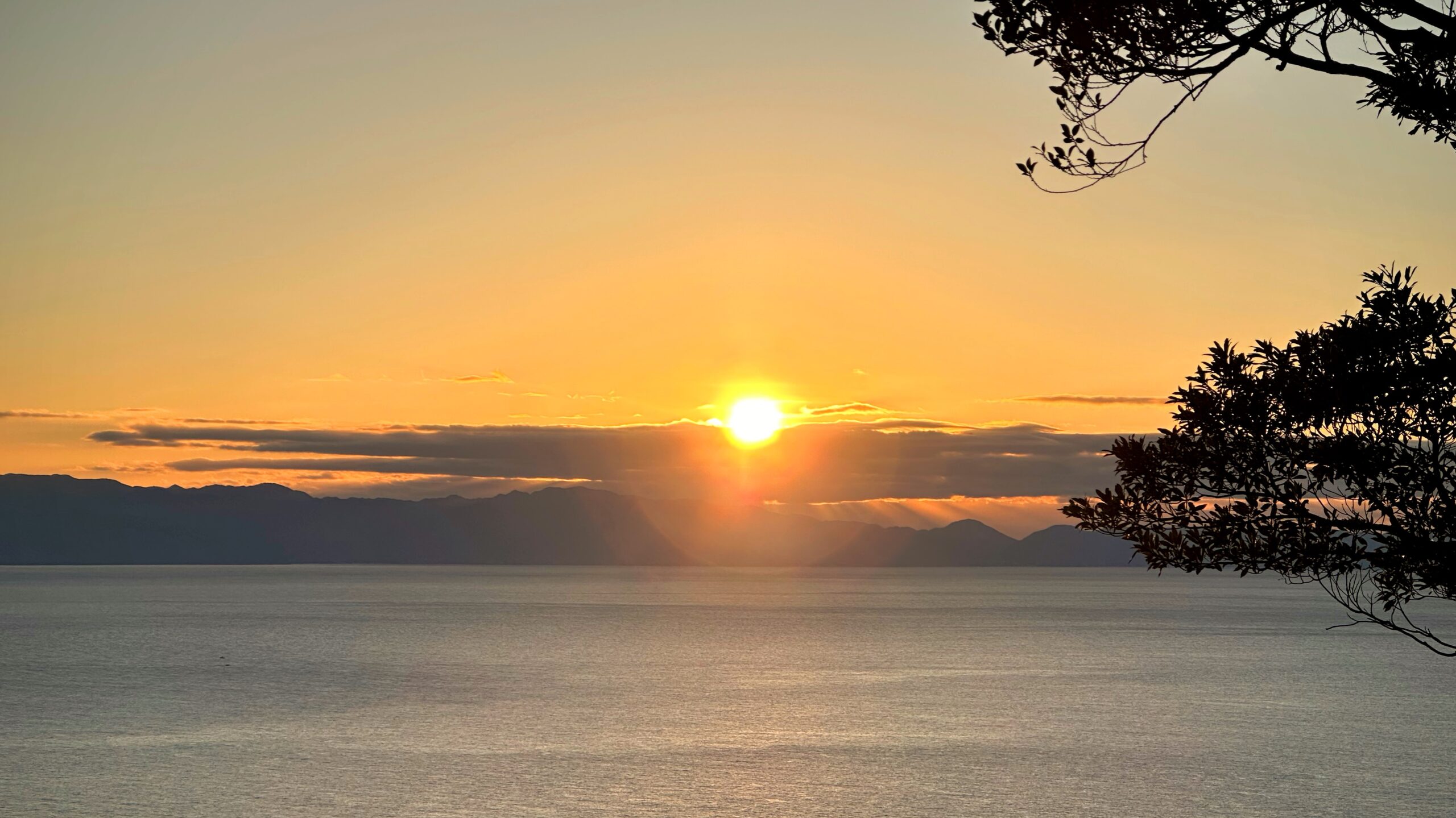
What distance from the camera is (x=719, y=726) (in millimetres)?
37188

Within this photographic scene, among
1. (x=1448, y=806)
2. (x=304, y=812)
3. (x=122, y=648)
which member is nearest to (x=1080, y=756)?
(x=1448, y=806)

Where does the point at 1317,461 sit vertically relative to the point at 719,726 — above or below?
above

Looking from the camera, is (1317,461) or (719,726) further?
(719,726)

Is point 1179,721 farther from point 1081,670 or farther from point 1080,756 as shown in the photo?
point 1081,670

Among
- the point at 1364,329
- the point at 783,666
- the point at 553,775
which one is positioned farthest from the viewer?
the point at 783,666

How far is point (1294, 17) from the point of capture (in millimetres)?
11234

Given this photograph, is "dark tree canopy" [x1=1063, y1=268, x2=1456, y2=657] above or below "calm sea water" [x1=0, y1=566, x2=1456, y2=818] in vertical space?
above

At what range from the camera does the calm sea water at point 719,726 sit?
25.5 metres

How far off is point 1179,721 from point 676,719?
15513 millimetres

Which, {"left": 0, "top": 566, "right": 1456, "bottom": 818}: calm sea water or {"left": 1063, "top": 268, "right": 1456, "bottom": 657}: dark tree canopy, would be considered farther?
{"left": 0, "top": 566, "right": 1456, "bottom": 818}: calm sea water

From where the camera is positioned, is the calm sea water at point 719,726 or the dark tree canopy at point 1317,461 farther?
the calm sea water at point 719,726

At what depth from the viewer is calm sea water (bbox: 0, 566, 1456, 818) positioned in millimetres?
25484

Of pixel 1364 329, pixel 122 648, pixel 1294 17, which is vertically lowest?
pixel 122 648

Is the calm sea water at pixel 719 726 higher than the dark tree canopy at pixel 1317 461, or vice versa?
the dark tree canopy at pixel 1317 461
